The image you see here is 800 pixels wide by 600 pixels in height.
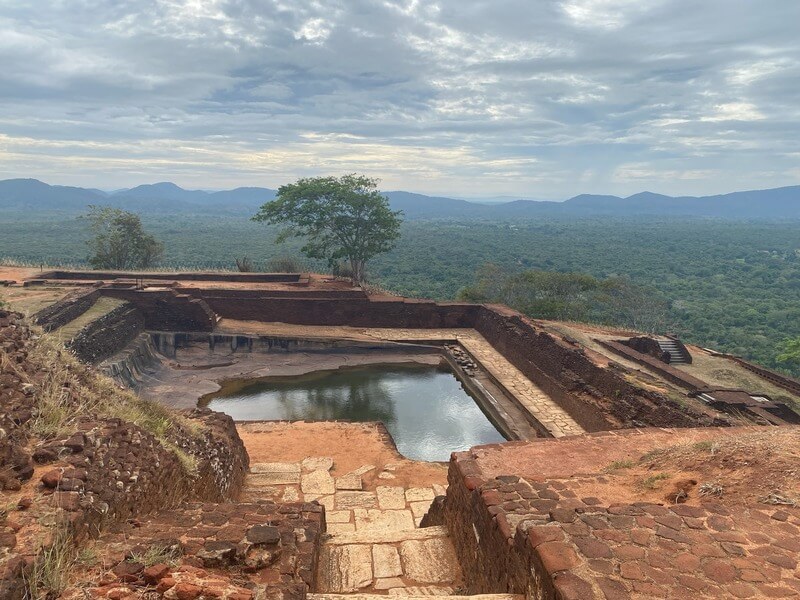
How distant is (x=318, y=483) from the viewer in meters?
8.30

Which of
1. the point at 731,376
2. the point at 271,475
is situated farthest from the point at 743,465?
the point at 731,376

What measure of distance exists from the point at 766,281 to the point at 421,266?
42769mm

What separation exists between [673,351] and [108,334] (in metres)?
18.5

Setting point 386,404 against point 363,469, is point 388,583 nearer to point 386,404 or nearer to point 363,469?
point 363,469

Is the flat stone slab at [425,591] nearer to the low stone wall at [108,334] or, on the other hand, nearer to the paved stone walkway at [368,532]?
the paved stone walkway at [368,532]

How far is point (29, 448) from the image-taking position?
3996 mm

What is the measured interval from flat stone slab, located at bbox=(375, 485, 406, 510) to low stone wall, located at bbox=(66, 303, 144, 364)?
9553 millimetres

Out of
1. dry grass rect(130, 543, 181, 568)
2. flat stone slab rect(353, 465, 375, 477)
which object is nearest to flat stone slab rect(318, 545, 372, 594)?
dry grass rect(130, 543, 181, 568)

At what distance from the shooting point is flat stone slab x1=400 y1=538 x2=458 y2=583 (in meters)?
5.02

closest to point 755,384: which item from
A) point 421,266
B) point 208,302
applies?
point 208,302

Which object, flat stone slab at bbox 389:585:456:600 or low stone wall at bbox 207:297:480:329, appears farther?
low stone wall at bbox 207:297:480:329

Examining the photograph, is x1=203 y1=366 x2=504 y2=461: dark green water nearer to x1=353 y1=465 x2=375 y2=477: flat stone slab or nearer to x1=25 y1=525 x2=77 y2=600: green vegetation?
x1=353 y1=465 x2=375 y2=477: flat stone slab

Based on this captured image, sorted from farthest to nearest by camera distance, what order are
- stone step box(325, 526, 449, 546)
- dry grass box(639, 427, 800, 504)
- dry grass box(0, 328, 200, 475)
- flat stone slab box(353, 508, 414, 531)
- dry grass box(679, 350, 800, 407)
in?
dry grass box(679, 350, 800, 407) < flat stone slab box(353, 508, 414, 531) < stone step box(325, 526, 449, 546) < dry grass box(0, 328, 200, 475) < dry grass box(639, 427, 800, 504)

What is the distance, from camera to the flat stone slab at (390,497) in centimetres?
767
